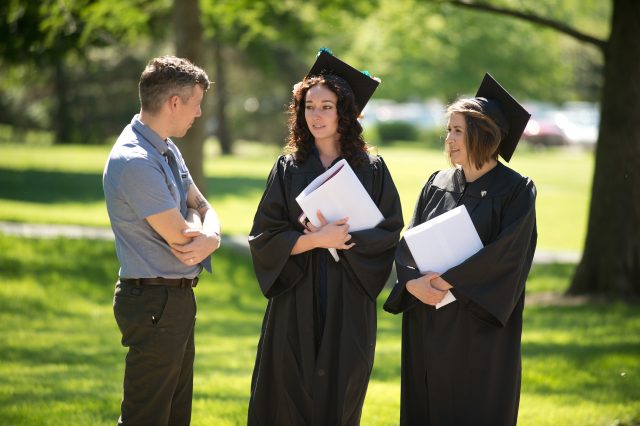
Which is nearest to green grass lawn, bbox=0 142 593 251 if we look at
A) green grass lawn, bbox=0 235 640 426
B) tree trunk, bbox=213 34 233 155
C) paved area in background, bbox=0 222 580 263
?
tree trunk, bbox=213 34 233 155

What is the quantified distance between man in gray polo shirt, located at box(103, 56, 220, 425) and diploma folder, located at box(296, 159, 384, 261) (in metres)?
0.58

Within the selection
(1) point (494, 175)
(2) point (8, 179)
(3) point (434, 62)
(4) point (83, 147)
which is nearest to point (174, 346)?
(1) point (494, 175)

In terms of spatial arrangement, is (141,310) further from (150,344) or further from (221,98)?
(221,98)

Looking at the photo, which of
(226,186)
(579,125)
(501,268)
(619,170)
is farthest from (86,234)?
(579,125)

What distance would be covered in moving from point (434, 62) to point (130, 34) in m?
33.8

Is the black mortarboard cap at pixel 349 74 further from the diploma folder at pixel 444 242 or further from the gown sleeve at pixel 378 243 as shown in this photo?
the diploma folder at pixel 444 242

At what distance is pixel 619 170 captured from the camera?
411 inches

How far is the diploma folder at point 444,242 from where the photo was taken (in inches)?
182

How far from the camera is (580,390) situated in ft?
23.4

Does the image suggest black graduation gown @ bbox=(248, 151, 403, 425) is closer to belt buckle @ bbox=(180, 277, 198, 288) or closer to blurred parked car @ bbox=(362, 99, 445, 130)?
belt buckle @ bbox=(180, 277, 198, 288)

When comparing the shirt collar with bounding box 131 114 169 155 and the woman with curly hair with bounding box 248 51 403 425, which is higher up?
the shirt collar with bounding box 131 114 169 155

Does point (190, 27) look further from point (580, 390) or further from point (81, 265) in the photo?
point (580, 390)

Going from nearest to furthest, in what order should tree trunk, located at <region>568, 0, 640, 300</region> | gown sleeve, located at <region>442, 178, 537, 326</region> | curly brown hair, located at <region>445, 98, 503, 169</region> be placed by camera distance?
gown sleeve, located at <region>442, 178, 537, 326</region> → curly brown hair, located at <region>445, 98, 503, 169</region> → tree trunk, located at <region>568, 0, 640, 300</region>

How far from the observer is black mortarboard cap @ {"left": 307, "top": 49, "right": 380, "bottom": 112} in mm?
4910
